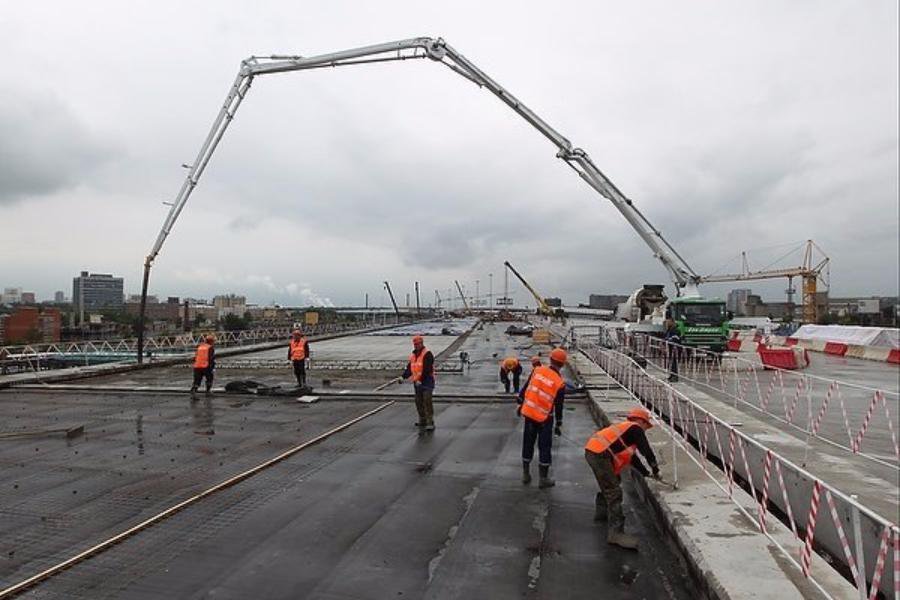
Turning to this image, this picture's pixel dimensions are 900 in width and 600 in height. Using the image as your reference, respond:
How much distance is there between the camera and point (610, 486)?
5309mm

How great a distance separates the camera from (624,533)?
532 centimetres

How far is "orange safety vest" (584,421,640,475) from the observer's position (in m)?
5.41

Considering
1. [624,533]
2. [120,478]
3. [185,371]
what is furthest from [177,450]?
[185,371]

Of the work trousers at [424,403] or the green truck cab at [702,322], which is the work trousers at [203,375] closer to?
the work trousers at [424,403]

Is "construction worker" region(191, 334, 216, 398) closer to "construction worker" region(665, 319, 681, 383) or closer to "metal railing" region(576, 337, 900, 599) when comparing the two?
"metal railing" region(576, 337, 900, 599)

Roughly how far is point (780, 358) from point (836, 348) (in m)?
2.92

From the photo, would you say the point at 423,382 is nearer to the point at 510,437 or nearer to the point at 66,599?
the point at 510,437

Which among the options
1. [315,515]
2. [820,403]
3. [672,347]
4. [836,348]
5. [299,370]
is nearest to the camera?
[315,515]

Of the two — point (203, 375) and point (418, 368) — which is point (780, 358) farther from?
point (203, 375)

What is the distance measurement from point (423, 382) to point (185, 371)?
13112 millimetres

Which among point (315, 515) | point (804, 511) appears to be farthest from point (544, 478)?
point (804, 511)

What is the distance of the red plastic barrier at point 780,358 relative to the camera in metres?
19.1

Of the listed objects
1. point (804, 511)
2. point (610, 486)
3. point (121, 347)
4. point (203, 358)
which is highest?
point (203, 358)

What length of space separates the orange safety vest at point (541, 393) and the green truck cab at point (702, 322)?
17.2 meters
